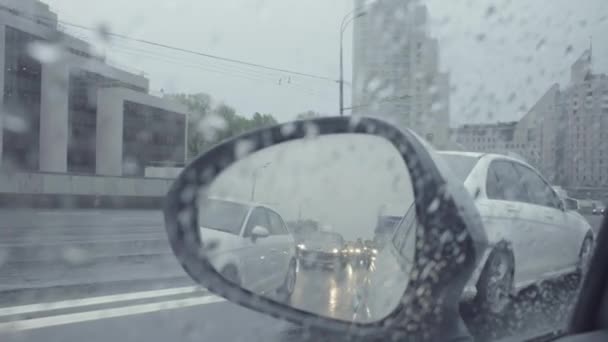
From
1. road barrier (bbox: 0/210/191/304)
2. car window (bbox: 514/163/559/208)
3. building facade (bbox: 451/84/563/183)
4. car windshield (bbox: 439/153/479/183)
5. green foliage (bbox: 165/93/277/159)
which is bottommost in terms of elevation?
road barrier (bbox: 0/210/191/304)

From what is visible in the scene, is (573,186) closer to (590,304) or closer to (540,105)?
(540,105)

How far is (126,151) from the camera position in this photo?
34.3m

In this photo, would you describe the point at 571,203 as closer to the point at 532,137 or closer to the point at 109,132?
the point at 532,137

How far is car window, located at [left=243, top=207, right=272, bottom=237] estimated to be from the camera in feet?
10.8

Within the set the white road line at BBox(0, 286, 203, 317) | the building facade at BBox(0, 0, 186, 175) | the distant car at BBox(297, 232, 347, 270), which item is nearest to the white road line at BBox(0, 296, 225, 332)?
the white road line at BBox(0, 286, 203, 317)

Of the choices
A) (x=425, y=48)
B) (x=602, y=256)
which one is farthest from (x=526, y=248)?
(x=425, y=48)

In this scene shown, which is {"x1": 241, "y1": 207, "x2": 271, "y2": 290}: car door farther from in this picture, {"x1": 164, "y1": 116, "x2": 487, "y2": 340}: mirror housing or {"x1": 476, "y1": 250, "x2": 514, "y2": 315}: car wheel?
{"x1": 476, "y1": 250, "x2": 514, "y2": 315}: car wheel

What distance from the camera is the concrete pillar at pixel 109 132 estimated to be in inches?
1344

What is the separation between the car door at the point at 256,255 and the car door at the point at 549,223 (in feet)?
5.47

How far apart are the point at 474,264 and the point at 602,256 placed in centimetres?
131

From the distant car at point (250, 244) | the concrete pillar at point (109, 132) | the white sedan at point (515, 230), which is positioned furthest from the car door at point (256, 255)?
the concrete pillar at point (109, 132)

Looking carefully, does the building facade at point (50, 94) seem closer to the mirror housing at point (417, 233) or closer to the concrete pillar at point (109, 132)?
the concrete pillar at point (109, 132)

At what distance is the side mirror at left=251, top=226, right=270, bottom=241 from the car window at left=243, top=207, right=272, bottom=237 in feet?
0.07

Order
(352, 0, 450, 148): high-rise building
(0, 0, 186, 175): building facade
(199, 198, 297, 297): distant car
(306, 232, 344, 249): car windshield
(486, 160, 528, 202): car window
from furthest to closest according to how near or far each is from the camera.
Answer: (0, 0, 186, 175): building facade → (352, 0, 450, 148): high-rise building → (486, 160, 528, 202): car window → (199, 198, 297, 297): distant car → (306, 232, 344, 249): car windshield
